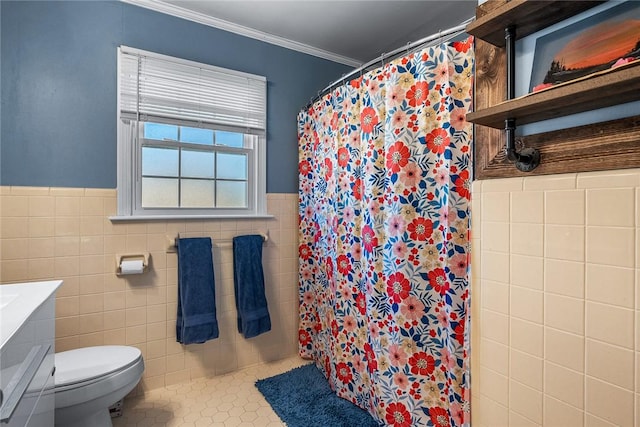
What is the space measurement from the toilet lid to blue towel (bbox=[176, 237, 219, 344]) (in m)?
0.35

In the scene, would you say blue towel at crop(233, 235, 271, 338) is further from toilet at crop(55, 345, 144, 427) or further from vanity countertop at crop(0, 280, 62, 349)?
vanity countertop at crop(0, 280, 62, 349)

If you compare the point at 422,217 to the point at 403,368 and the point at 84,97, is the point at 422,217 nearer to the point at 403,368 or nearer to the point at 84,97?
the point at 403,368

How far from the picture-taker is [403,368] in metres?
1.45

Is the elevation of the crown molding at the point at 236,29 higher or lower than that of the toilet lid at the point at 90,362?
higher

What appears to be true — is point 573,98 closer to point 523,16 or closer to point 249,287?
point 523,16

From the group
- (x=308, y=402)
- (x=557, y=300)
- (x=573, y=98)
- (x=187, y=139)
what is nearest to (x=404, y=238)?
(x=557, y=300)

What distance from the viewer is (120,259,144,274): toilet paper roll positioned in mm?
1779

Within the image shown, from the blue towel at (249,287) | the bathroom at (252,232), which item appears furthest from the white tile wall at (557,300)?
the blue towel at (249,287)

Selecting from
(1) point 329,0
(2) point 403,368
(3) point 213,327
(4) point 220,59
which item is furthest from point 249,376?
(1) point 329,0

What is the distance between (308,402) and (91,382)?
3.64 feet

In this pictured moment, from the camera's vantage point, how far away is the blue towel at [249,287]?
2.10 meters

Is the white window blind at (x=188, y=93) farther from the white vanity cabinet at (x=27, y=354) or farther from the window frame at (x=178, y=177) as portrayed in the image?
the white vanity cabinet at (x=27, y=354)

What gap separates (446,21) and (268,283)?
223cm

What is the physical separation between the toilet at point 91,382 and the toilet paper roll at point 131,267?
0.43 meters
